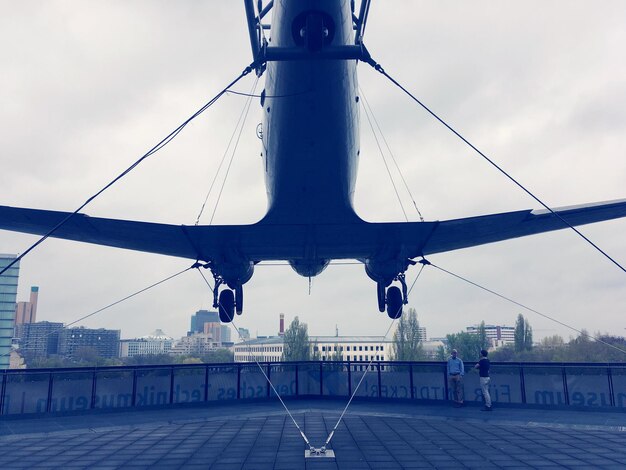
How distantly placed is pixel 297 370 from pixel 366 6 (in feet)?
54.1

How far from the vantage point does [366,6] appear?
1051 centimetres

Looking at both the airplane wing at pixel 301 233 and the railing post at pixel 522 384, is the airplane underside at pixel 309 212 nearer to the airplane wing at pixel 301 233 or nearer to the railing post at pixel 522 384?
the airplane wing at pixel 301 233

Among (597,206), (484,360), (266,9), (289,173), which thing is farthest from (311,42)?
(484,360)

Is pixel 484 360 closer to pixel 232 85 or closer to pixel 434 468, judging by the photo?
pixel 434 468

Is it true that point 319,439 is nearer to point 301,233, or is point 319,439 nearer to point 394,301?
point 301,233

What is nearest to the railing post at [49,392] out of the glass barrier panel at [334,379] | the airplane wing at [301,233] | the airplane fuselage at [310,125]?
the airplane wing at [301,233]

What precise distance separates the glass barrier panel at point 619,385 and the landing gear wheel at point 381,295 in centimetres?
882

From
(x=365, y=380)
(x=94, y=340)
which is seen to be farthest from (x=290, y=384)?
(x=94, y=340)

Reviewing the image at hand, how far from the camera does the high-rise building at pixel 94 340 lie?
154750 mm

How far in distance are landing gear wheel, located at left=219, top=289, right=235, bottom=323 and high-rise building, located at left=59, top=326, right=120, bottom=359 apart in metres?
150

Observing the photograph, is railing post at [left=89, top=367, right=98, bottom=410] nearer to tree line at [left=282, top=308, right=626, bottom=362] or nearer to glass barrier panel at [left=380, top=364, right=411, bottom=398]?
glass barrier panel at [left=380, top=364, right=411, bottom=398]

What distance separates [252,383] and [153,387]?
14.0ft

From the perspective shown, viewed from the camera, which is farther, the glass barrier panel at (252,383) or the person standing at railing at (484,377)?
the glass barrier panel at (252,383)

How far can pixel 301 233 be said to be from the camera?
1388cm
